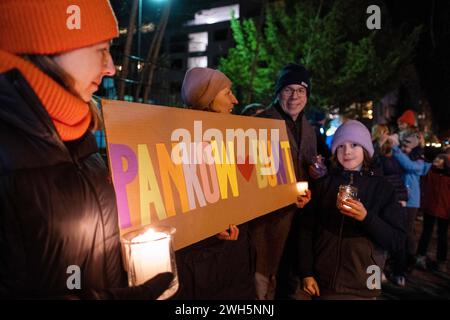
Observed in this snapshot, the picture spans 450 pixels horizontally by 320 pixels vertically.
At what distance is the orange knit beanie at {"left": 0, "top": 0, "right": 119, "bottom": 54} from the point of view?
1.04 meters

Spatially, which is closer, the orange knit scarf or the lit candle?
the orange knit scarf

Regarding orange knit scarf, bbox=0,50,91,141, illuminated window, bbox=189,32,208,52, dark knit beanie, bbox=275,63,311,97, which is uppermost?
illuminated window, bbox=189,32,208,52

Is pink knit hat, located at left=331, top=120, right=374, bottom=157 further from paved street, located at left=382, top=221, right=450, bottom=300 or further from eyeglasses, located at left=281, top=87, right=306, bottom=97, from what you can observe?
paved street, located at left=382, top=221, right=450, bottom=300

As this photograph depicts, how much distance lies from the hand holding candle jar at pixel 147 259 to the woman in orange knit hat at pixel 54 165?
2.3 inches

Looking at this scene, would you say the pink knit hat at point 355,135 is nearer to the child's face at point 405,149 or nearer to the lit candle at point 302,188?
the lit candle at point 302,188

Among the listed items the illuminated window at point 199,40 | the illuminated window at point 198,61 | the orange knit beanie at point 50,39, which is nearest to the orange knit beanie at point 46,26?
the orange knit beanie at point 50,39

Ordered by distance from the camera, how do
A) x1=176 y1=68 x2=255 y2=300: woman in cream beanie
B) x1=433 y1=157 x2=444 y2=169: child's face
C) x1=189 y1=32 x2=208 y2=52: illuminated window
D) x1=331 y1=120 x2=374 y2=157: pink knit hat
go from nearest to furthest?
1. x1=176 y1=68 x2=255 y2=300: woman in cream beanie
2. x1=331 y1=120 x2=374 y2=157: pink knit hat
3. x1=433 y1=157 x2=444 y2=169: child's face
4. x1=189 y1=32 x2=208 y2=52: illuminated window

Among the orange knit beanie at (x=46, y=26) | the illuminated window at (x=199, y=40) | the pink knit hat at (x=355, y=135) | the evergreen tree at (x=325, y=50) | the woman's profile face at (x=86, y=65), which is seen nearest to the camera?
the orange knit beanie at (x=46, y=26)

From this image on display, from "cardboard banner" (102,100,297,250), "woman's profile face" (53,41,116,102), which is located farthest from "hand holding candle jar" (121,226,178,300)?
"woman's profile face" (53,41,116,102)

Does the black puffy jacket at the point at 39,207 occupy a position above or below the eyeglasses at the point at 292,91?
below

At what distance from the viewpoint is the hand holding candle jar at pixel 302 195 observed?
2794mm

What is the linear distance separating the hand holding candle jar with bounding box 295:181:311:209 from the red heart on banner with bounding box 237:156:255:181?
0.61m

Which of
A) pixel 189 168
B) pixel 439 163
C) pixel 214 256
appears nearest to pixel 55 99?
pixel 189 168

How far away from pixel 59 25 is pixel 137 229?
2.62ft
